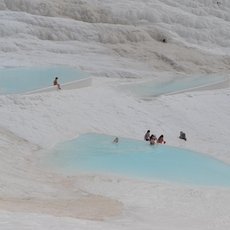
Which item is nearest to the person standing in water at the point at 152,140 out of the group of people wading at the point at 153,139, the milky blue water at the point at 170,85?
the group of people wading at the point at 153,139

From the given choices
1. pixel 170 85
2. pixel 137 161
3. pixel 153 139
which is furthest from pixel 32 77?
pixel 137 161

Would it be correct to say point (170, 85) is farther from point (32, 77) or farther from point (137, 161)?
point (137, 161)

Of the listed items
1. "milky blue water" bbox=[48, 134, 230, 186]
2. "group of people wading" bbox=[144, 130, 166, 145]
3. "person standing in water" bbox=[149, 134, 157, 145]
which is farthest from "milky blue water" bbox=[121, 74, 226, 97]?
"milky blue water" bbox=[48, 134, 230, 186]

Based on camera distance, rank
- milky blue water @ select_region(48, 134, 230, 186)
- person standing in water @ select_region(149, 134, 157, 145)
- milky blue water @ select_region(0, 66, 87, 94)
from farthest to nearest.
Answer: milky blue water @ select_region(0, 66, 87, 94) < person standing in water @ select_region(149, 134, 157, 145) < milky blue water @ select_region(48, 134, 230, 186)

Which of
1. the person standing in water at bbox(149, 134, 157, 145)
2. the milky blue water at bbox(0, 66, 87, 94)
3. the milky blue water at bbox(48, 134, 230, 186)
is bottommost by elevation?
the milky blue water at bbox(48, 134, 230, 186)

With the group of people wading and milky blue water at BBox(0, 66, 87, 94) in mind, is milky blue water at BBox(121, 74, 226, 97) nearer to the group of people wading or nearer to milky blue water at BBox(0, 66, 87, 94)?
milky blue water at BBox(0, 66, 87, 94)

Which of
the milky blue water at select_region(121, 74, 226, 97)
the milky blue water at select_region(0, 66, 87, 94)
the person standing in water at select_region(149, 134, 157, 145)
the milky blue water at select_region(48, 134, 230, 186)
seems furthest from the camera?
the milky blue water at select_region(121, 74, 226, 97)

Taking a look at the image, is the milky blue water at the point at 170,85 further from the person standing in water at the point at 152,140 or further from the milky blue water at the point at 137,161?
the milky blue water at the point at 137,161
